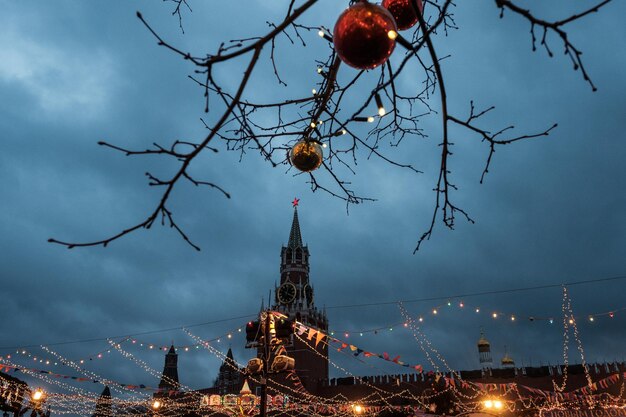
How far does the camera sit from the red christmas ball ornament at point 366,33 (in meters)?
1.57

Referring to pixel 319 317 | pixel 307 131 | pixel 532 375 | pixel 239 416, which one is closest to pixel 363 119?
pixel 307 131

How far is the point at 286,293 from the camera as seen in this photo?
40031mm

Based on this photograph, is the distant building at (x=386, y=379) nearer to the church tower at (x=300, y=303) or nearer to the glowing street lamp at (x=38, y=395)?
the church tower at (x=300, y=303)

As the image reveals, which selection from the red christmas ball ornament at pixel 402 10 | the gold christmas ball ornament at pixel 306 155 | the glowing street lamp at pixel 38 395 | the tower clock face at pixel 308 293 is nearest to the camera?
the red christmas ball ornament at pixel 402 10

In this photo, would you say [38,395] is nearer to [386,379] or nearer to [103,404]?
[103,404]

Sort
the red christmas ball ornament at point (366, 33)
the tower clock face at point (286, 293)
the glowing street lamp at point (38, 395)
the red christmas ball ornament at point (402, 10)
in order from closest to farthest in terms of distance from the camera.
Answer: the red christmas ball ornament at point (366, 33), the red christmas ball ornament at point (402, 10), the glowing street lamp at point (38, 395), the tower clock face at point (286, 293)

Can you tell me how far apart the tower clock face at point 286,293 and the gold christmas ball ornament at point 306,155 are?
37.8m

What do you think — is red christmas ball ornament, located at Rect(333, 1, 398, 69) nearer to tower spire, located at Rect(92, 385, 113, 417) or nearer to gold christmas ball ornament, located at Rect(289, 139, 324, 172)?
gold christmas ball ornament, located at Rect(289, 139, 324, 172)

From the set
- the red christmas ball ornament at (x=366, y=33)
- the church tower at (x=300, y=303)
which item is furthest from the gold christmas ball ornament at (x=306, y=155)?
the church tower at (x=300, y=303)

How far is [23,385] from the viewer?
520 inches

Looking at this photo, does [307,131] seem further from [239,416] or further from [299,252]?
[299,252]

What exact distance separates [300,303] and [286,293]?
5.13 ft

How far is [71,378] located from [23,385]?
1417mm

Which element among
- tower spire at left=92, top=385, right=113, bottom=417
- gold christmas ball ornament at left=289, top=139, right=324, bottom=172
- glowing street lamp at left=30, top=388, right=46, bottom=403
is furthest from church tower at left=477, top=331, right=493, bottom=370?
gold christmas ball ornament at left=289, top=139, right=324, bottom=172
